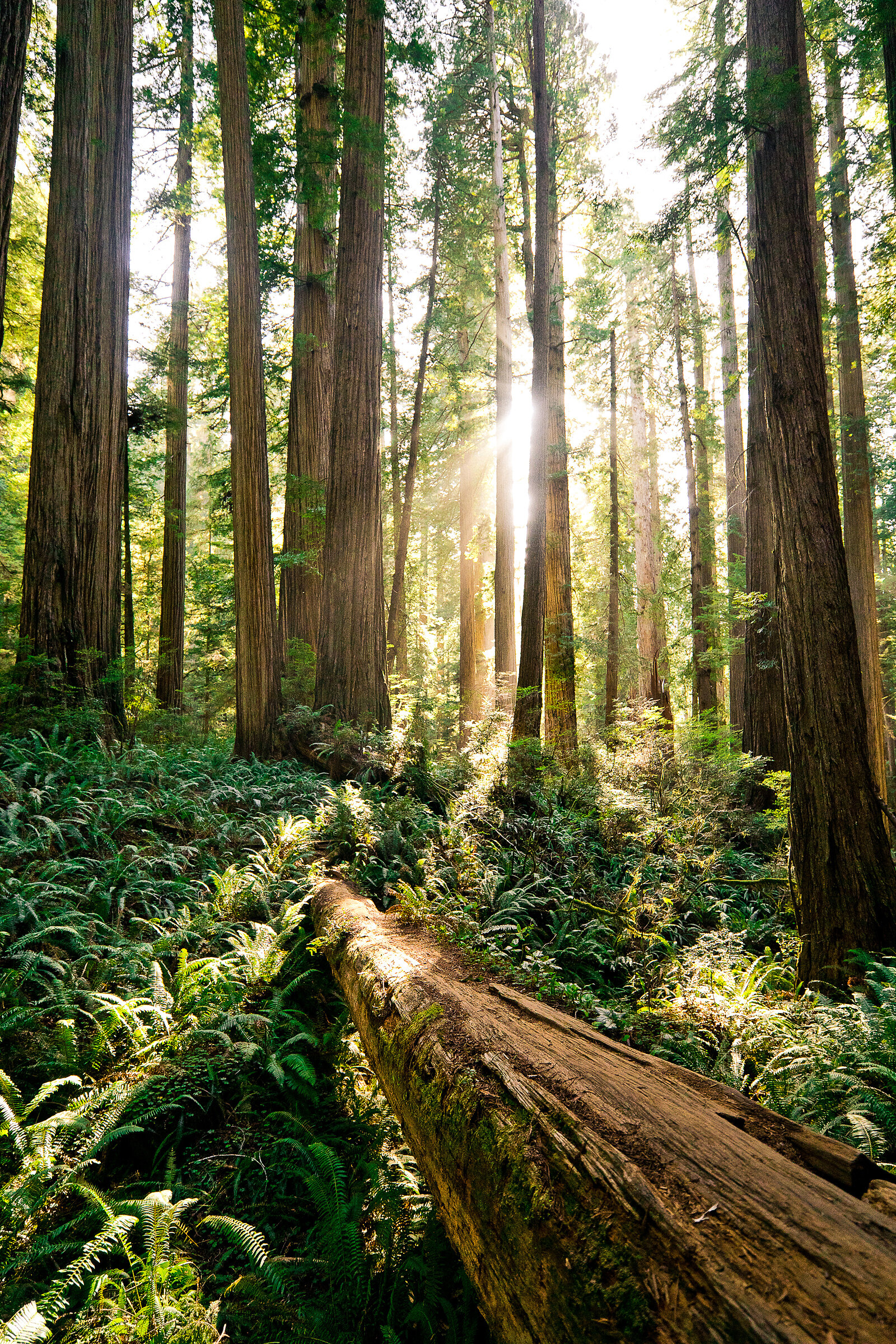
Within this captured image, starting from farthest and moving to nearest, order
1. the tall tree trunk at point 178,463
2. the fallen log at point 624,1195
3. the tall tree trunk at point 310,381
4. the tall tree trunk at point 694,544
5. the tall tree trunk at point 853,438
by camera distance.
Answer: the tall tree trunk at point 694,544 < the tall tree trunk at point 178,463 < the tall tree trunk at point 310,381 < the tall tree trunk at point 853,438 < the fallen log at point 624,1195

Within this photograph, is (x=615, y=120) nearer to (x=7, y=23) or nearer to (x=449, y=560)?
(x=7, y=23)

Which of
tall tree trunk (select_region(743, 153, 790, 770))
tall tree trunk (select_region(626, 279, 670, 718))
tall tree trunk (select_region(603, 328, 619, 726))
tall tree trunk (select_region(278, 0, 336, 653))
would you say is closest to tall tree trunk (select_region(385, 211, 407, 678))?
tall tree trunk (select_region(278, 0, 336, 653))

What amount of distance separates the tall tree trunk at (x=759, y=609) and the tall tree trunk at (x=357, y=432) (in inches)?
205

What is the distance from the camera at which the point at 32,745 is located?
595cm

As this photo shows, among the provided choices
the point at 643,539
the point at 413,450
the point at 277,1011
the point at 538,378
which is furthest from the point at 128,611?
the point at 643,539

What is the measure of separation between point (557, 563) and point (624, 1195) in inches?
444

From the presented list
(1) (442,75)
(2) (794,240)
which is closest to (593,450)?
(1) (442,75)

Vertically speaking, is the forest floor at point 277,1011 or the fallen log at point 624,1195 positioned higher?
the fallen log at point 624,1195

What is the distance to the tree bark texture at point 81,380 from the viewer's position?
6.71 metres

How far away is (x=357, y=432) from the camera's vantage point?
871 centimetres

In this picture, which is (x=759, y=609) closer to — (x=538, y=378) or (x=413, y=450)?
(x=538, y=378)

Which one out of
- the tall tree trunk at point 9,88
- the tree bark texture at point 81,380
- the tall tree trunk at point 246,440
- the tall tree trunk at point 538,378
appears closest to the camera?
the tall tree trunk at point 9,88

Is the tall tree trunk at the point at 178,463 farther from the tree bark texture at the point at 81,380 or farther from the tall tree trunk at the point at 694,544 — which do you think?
the tall tree trunk at the point at 694,544

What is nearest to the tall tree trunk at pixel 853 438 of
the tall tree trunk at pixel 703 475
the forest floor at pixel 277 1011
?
the tall tree trunk at pixel 703 475
